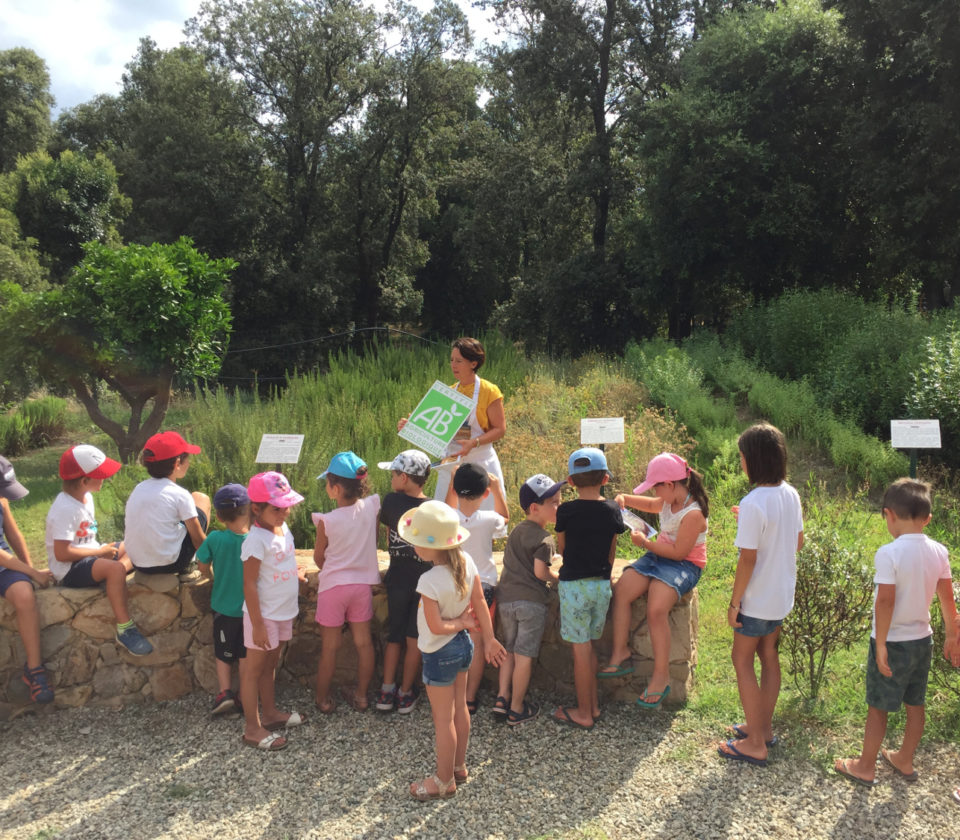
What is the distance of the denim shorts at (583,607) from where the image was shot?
345cm

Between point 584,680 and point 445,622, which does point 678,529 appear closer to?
point 584,680

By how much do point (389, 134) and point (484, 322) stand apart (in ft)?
26.3

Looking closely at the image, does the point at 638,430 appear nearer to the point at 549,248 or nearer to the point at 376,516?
the point at 376,516

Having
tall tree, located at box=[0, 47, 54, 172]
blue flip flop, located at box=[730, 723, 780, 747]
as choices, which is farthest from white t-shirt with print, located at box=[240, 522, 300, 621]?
tall tree, located at box=[0, 47, 54, 172]

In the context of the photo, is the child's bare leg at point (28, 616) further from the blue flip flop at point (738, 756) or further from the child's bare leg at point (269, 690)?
the blue flip flop at point (738, 756)

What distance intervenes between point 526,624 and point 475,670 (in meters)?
0.39

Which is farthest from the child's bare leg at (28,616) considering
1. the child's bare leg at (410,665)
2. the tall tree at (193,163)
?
the tall tree at (193,163)

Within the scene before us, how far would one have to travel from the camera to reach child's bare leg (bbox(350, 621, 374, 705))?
3752 mm

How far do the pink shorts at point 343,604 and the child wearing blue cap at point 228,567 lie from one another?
15.4 inches

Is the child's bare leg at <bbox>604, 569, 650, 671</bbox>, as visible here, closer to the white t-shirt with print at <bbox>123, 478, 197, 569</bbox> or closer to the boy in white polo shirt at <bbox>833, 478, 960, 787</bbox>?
the boy in white polo shirt at <bbox>833, 478, 960, 787</bbox>

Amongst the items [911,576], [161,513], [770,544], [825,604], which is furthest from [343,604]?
[911,576]

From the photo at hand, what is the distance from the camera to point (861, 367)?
8.82 meters

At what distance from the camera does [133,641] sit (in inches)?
148

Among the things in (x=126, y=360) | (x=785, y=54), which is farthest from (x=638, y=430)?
(x=785, y=54)
